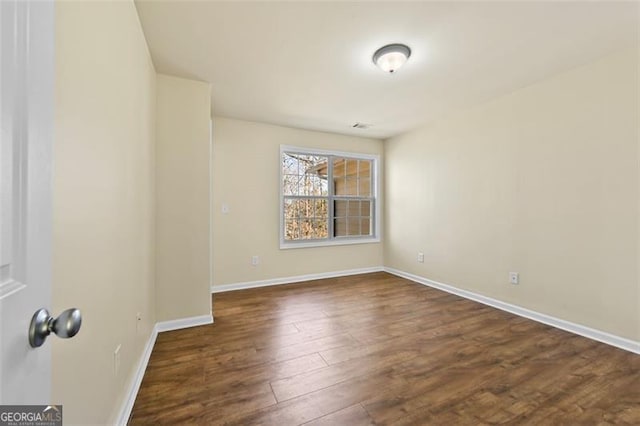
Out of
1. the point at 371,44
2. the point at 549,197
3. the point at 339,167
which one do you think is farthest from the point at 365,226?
the point at 371,44

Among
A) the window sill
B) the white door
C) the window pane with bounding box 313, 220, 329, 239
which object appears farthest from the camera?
the window pane with bounding box 313, 220, 329, 239

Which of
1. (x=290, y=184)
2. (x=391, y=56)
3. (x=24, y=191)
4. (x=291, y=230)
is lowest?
(x=291, y=230)

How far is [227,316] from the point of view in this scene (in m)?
2.79

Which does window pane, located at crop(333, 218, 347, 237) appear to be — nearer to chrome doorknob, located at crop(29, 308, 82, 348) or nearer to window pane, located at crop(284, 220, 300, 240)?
window pane, located at crop(284, 220, 300, 240)

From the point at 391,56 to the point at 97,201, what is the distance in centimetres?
218

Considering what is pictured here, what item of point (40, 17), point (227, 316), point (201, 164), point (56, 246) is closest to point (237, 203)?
point (201, 164)

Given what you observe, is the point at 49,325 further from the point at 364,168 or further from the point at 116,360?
the point at 364,168

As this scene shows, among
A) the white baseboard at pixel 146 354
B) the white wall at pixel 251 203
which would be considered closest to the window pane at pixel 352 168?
the white wall at pixel 251 203

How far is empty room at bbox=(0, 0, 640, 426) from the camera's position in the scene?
0.81m

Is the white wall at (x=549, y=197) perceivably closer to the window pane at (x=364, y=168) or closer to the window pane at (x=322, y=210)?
the window pane at (x=364, y=168)

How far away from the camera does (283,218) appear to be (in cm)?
408

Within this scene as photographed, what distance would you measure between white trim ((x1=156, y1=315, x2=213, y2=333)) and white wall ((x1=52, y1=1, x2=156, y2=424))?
0.68 meters

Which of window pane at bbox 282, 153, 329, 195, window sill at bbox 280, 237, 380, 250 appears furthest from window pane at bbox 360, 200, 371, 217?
window pane at bbox 282, 153, 329, 195

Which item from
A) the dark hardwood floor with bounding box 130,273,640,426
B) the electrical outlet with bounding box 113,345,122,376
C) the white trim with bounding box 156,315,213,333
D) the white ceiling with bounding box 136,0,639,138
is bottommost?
the dark hardwood floor with bounding box 130,273,640,426
